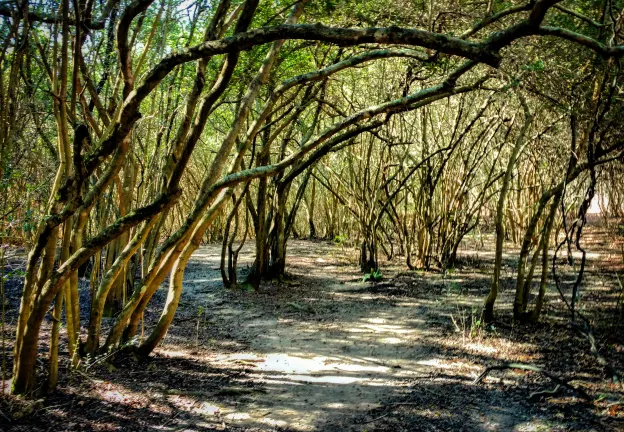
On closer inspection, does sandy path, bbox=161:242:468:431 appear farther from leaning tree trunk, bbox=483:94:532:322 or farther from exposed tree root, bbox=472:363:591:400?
leaning tree trunk, bbox=483:94:532:322

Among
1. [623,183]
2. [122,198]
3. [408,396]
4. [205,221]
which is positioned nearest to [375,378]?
[408,396]

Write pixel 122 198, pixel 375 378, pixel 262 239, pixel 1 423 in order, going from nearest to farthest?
pixel 1 423, pixel 375 378, pixel 122 198, pixel 262 239

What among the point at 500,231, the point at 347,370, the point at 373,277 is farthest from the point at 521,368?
the point at 373,277

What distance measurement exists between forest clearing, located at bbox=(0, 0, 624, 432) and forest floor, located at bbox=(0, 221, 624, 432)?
2 centimetres

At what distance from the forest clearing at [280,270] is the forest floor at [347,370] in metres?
0.02

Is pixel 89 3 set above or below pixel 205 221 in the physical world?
above

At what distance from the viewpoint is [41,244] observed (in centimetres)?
322

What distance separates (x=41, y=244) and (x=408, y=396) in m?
2.84

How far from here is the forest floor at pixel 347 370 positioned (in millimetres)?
3574

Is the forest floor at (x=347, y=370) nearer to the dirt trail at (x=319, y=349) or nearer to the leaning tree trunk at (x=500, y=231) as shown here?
Result: the dirt trail at (x=319, y=349)

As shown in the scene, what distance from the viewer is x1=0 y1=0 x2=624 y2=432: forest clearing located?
3285mm

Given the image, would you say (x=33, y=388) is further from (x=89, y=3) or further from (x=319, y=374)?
(x=89, y=3)

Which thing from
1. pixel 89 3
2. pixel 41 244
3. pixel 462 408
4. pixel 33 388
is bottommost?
pixel 462 408

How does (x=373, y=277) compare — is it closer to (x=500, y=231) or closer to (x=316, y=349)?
(x=500, y=231)
